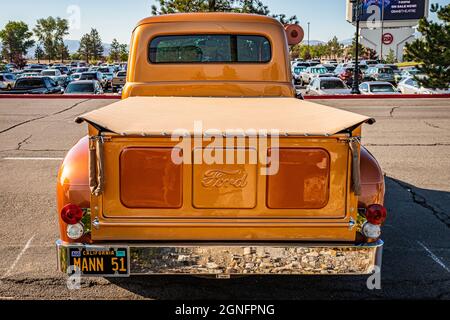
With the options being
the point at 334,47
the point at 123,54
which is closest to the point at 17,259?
the point at 123,54

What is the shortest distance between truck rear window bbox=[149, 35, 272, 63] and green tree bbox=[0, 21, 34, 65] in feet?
360

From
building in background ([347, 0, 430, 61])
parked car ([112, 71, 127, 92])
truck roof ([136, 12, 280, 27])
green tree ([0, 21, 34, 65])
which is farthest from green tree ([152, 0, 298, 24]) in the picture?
green tree ([0, 21, 34, 65])

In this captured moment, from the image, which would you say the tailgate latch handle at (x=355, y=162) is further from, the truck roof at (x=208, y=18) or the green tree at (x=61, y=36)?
the green tree at (x=61, y=36)

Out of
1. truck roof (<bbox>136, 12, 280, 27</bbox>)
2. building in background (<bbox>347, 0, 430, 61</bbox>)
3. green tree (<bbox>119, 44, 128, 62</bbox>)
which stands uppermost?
building in background (<bbox>347, 0, 430, 61</bbox>)

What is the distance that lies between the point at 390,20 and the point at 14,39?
7865 cm

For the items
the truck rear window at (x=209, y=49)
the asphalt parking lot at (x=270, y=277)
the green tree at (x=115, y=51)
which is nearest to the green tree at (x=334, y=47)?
the green tree at (x=115, y=51)

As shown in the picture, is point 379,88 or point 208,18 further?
point 379,88

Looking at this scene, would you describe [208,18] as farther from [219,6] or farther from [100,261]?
[219,6]

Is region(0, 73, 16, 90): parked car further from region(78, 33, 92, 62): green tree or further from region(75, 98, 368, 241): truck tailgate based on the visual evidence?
region(78, 33, 92, 62): green tree

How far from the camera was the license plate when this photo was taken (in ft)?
11.2

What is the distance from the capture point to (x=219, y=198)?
3348mm

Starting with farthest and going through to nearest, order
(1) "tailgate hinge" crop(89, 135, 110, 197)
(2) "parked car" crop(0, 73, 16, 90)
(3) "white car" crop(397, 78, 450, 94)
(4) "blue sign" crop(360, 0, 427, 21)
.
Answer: (4) "blue sign" crop(360, 0, 427, 21), (2) "parked car" crop(0, 73, 16, 90), (3) "white car" crop(397, 78, 450, 94), (1) "tailgate hinge" crop(89, 135, 110, 197)

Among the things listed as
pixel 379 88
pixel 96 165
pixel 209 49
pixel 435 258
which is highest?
pixel 209 49
